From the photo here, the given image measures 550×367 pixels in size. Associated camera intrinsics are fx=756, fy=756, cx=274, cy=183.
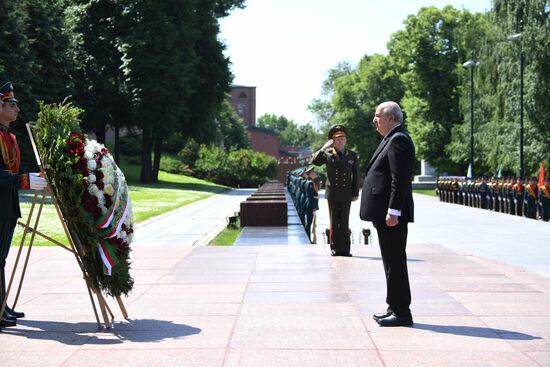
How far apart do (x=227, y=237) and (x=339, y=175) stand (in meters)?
5.77

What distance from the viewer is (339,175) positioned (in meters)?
11.0

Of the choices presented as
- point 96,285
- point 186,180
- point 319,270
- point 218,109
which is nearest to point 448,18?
point 218,109

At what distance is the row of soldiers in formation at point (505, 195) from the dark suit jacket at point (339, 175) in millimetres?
12967

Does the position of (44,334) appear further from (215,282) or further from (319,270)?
(319,270)

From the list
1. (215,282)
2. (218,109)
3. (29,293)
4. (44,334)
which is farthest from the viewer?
(218,109)

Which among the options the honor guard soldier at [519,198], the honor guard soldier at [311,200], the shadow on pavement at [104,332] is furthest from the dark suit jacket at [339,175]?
the honor guard soldier at [519,198]

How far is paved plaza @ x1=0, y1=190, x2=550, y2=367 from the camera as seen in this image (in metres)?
5.48

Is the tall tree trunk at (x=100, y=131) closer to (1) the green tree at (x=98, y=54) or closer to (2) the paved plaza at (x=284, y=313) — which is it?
(1) the green tree at (x=98, y=54)

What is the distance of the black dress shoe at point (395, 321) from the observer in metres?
6.45

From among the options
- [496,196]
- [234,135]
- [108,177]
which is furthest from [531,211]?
[234,135]

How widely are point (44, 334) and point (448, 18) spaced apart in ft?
187

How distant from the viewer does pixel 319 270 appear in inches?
387

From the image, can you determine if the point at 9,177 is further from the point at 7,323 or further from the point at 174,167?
the point at 174,167

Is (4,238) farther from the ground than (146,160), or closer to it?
closer to it
